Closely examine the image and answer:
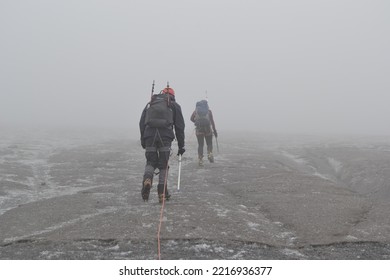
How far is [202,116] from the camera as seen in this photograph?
2361 cm

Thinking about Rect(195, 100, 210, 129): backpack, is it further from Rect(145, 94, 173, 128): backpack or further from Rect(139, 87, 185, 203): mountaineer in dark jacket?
Rect(145, 94, 173, 128): backpack

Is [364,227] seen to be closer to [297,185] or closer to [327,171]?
[297,185]

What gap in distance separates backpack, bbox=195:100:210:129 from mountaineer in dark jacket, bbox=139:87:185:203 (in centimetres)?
998

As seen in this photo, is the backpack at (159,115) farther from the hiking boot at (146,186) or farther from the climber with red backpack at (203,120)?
the climber with red backpack at (203,120)

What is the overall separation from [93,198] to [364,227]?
9.80 meters

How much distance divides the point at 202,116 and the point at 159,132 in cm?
1054

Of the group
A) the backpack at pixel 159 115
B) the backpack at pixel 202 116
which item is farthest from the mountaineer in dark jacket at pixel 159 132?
the backpack at pixel 202 116

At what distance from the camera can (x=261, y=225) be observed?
11.6m

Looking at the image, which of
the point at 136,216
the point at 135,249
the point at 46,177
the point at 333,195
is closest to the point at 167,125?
the point at 136,216

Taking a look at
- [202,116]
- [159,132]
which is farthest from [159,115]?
[202,116]

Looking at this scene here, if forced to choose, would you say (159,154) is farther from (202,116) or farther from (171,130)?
(202,116)

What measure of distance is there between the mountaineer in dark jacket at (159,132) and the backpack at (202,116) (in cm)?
998

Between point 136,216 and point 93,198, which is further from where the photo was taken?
point 93,198

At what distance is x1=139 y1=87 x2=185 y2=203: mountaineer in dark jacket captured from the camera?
43.1 ft
